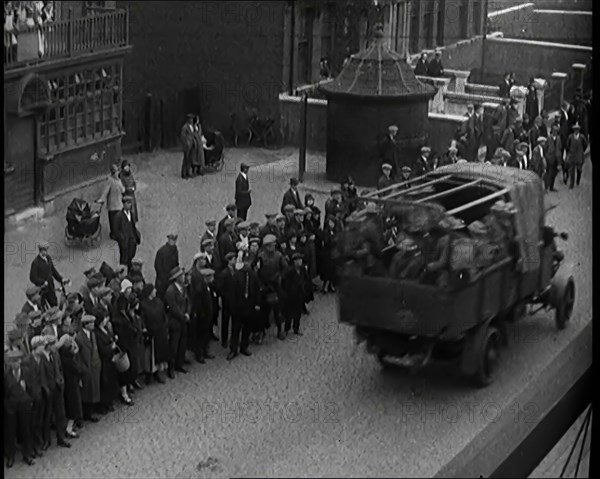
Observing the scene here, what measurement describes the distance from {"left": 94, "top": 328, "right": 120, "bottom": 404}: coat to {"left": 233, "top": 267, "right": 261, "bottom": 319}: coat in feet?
1.63

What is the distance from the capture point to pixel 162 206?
4.05 m

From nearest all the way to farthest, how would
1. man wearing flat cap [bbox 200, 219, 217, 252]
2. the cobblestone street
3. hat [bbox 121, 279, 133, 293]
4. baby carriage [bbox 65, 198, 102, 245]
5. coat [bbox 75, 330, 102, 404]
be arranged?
the cobblestone street → baby carriage [bbox 65, 198, 102, 245] → man wearing flat cap [bbox 200, 219, 217, 252] → hat [bbox 121, 279, 133, 293] → coat [bbox 75, 330, 102, 404]

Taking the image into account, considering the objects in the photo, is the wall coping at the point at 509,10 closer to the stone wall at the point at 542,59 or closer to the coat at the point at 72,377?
the stone wall at the point at 542,59

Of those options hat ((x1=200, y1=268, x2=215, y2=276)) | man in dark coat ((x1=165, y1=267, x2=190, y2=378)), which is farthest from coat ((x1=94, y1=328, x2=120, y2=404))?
hat ((x1=200, y1=268, x2=215, y2=276))

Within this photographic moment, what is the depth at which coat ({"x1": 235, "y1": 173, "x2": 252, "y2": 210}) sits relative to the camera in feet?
13.1

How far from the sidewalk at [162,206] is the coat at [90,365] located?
15.8 inches

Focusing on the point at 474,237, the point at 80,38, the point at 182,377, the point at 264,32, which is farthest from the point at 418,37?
the point at 182,377

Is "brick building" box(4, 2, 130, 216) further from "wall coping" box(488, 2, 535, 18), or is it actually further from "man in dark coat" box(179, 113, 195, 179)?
"wall coping" box(488, 2, 535, 18)

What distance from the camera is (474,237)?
11.5ft

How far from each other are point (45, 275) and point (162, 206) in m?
0.41

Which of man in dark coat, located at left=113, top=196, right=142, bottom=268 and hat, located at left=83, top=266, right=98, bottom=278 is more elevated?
man in dark coat, located at left=113, top=196, right=142, bottom=268

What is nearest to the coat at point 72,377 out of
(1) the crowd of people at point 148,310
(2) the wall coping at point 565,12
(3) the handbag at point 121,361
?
(1) the crowd of people at point 148,310

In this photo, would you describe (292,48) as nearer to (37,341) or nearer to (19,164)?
(19,164)

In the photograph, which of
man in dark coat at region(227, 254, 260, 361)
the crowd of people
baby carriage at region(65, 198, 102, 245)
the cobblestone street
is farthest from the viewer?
man in dark coat at region(227, 254, 260, 361)
